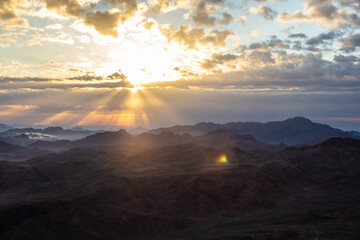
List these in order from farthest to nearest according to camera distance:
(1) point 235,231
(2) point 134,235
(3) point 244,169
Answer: (3) point 244,169
(2) point 134,235
(1) point 235,231

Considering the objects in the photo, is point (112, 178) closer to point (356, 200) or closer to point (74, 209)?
point (74, 209)

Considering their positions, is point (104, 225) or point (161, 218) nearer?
point (104, 225)

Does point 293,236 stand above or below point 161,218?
above

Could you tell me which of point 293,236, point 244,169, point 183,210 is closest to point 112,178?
point 183,210

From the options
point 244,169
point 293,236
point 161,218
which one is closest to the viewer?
point 293,236

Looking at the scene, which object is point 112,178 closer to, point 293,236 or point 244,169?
point 244,169

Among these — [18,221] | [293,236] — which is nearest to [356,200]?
[293,236]

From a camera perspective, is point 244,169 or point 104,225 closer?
point 104,225

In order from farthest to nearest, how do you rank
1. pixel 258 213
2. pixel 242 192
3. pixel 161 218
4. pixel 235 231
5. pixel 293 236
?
pixel 242 192, pixel 258 213, pixel 161 218, pixel 235 231, pixel 293 236

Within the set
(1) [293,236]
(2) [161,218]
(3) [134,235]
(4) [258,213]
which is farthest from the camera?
(4) [258,213]
